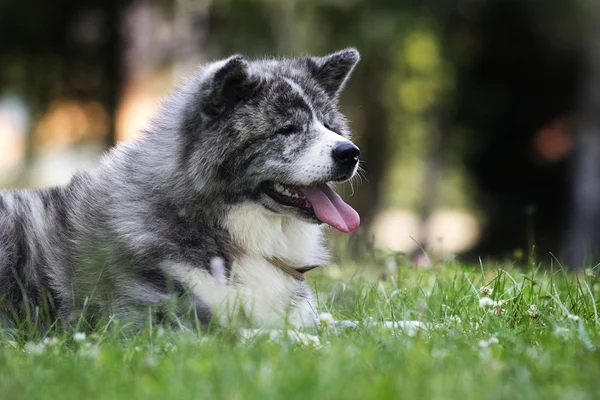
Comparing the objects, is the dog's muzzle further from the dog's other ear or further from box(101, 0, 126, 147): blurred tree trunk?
box(101, 0, 126, 147): blurred tree trunk

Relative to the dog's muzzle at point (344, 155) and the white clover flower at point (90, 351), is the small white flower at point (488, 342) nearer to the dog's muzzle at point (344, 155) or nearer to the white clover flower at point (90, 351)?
the dog's muzzle at point (344, 155)

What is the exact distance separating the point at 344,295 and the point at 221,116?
1.18 m

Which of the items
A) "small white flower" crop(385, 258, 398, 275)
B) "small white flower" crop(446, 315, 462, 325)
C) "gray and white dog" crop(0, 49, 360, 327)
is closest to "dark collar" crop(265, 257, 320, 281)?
"gray and white dog" crop(0, 49, 360, 327)

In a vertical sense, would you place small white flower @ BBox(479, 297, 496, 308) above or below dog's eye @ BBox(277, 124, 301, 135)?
below

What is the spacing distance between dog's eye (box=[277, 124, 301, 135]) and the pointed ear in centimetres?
48

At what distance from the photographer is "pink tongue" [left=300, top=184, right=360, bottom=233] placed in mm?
4195

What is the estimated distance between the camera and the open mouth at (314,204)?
13.7 feet

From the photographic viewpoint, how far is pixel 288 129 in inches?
167

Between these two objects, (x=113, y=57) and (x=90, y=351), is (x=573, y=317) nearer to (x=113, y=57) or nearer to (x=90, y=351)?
(x=90, y=351)

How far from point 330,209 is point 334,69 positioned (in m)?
0.89

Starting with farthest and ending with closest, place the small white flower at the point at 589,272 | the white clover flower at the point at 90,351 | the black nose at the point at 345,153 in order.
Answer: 1. the small white flower at the point at 589,272
2. the black nose at the point at 345,153
3. the white clover flower at the point at 90,351

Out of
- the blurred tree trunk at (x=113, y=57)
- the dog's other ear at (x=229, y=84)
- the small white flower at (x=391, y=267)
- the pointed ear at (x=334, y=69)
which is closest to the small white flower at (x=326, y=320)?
the dog's other ear at (x=229, y=84)

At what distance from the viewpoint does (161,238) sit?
400cm

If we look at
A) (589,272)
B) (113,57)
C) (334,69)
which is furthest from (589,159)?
(334,69)
